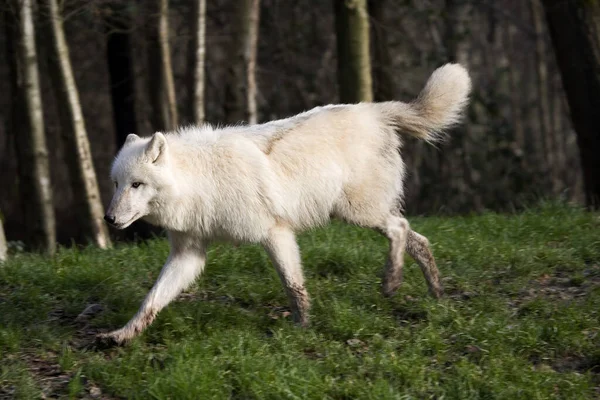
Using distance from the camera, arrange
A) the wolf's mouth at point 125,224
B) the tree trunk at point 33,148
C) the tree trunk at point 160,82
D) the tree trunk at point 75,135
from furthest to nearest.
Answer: the tree trunk at point 160,82 < the tree trunk at point 75,135 < the tree trunk at point 33,148 < the wolf's mouth at point 125,224

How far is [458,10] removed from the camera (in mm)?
19422

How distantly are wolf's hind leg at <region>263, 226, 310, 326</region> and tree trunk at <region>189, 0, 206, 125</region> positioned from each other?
19.9ft

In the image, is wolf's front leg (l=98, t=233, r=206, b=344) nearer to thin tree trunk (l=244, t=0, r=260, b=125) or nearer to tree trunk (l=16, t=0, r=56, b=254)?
tree trunk (l=16, t=0, r=56, b=254)

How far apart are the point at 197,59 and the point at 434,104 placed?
230 inches

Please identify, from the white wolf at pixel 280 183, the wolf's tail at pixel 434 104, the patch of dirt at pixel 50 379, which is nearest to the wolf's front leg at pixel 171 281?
the white wolf at pixel 280 183

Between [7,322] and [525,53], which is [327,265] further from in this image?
[525,53]

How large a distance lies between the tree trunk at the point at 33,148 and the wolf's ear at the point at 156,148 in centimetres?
473

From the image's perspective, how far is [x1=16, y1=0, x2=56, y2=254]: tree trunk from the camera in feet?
34.0

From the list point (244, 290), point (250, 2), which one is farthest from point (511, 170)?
point (244, 290)

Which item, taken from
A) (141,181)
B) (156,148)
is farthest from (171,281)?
(156,148)

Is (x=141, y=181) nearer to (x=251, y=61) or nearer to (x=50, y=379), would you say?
(x=50, y=379)

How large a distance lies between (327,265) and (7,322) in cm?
260

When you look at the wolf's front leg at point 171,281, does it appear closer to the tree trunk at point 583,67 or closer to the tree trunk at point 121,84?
the tree trunk at point 583,67

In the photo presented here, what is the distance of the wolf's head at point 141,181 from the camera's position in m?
5.78
